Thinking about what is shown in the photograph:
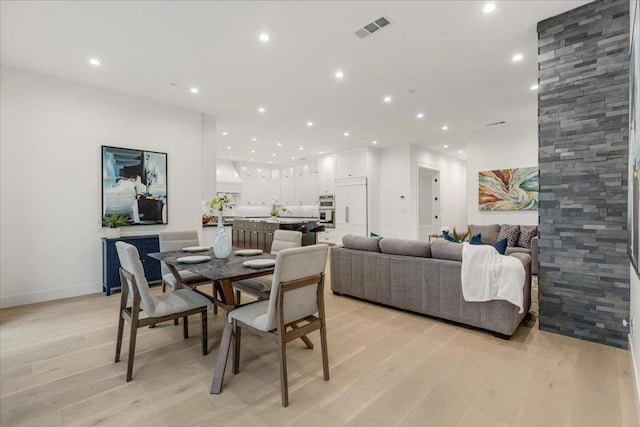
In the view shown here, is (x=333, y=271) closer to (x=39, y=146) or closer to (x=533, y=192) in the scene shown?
(x=39, y=146)

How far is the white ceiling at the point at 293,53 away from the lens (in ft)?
8.89

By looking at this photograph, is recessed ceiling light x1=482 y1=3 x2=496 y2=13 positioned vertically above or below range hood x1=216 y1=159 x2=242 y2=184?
above

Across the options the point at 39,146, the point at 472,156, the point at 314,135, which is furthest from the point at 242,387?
the point at 472,156

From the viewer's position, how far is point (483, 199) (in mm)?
6484

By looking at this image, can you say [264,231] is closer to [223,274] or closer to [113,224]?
[113,224]

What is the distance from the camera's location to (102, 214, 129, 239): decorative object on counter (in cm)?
422

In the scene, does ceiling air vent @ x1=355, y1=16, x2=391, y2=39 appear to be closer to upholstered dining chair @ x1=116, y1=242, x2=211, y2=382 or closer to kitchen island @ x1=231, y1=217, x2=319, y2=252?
upholstered dining chair @ x1=116, y1=242, x2=211, y2=382

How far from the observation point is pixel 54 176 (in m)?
3.96

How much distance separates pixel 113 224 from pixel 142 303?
2.72 meters

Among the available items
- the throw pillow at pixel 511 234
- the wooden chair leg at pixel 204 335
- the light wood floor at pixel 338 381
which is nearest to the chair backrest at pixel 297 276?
the light wood floor at pixel 338 381

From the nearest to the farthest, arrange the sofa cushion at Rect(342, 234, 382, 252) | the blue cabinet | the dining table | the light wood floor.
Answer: the light wood floor, the dining table, the sofa cushion at Rect(342, 234, 382, 252), the blue cabinet

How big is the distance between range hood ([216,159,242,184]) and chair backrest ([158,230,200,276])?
6.18 meters

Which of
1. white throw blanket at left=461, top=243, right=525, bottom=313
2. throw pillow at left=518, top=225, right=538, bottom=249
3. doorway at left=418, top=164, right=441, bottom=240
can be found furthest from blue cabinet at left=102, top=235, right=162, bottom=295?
doorway at left=418, top=164, right=441, bottom=240

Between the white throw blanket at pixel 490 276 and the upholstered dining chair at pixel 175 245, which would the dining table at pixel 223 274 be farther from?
the white throw blanket at pixel 490 276
